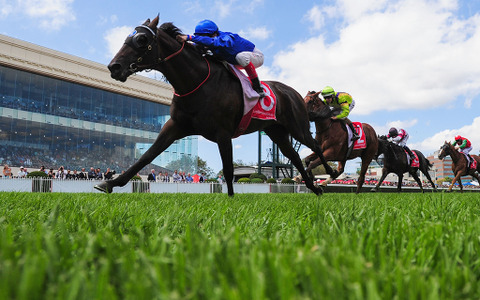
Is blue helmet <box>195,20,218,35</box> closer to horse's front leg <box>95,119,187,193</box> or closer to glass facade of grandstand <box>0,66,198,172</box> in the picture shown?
horse's front leg <box>95,119,187,193</box>

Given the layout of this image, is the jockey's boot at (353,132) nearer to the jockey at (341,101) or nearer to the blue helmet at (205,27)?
the jockey at (341,101)

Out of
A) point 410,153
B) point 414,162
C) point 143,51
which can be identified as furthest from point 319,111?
point 414,162

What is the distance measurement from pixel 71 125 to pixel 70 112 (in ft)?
5.42

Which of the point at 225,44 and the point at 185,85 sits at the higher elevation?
the point at 225,44

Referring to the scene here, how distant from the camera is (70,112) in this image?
148ft

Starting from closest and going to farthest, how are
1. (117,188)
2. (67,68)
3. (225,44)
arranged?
(225,44) < (117,188) < (67,68)

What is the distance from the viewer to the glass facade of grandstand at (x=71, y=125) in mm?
40094

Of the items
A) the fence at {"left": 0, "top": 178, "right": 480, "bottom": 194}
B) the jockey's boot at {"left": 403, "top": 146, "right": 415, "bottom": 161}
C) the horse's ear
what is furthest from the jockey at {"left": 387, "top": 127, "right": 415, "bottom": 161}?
the horse's ear

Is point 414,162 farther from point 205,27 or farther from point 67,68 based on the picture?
point 67,68

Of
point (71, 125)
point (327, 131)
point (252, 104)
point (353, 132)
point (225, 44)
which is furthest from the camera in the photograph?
point (71, 125)

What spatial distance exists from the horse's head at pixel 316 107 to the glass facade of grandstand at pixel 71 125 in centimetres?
3896

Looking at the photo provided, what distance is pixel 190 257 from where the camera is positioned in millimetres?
1003

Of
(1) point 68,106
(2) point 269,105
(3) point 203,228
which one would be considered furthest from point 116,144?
(3) point 203,228

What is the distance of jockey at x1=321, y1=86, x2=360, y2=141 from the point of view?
31.6ft
